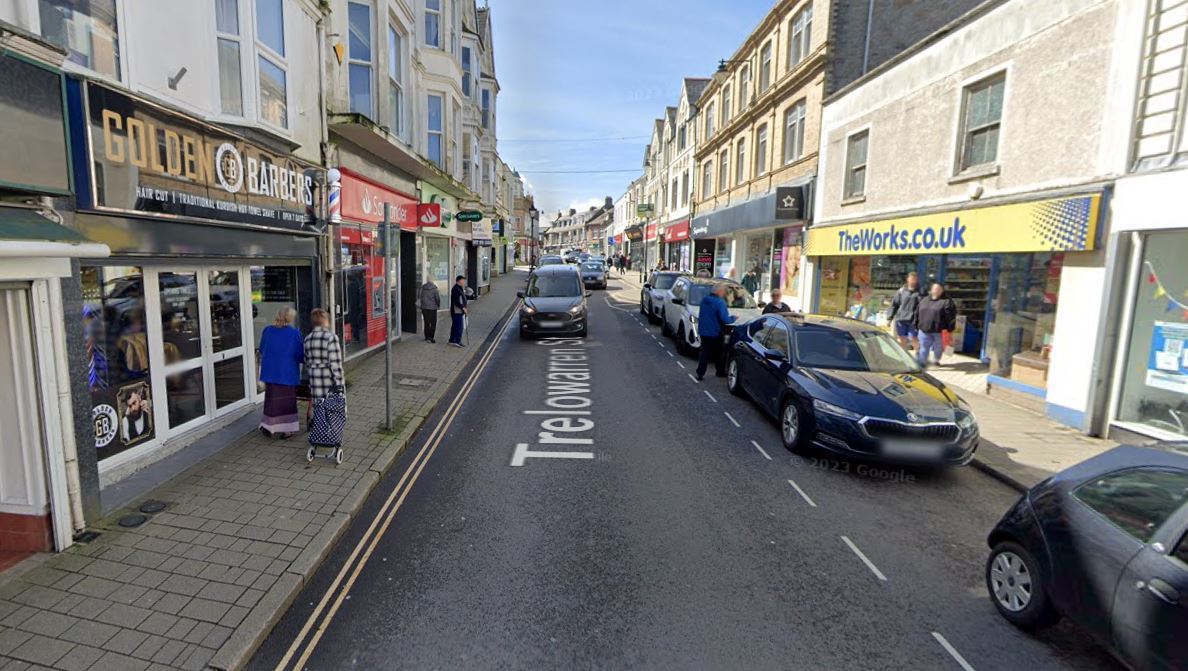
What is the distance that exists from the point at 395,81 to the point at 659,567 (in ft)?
39.7

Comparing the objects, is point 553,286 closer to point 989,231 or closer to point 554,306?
point 554,306

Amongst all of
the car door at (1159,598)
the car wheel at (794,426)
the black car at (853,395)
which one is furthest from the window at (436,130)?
the car door at (1159,598)

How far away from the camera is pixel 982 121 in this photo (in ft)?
31.9

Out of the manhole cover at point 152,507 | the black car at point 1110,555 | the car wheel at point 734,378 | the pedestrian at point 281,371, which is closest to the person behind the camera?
the black car at point 1110,555

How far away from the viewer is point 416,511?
4.91 m

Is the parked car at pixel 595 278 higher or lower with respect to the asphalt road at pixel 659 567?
higher

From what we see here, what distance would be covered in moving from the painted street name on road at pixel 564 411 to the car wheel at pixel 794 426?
94.3 inches

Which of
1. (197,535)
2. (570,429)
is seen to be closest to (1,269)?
(197,535)

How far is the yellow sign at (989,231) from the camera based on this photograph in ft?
23.8

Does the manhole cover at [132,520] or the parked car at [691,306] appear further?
the parked car at [691,306]

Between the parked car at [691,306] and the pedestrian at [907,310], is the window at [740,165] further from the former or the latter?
the pedestrian at [907,310]

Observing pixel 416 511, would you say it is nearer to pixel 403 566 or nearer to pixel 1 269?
pixel 403 566

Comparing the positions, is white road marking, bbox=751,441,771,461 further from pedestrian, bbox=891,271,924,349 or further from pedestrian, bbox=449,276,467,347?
pedestrian, bbox=449,276,467,347

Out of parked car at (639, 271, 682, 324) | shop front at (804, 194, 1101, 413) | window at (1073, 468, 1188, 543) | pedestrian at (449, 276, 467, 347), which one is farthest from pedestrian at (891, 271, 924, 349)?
pedestrian at (449, 276, 467, 347)
